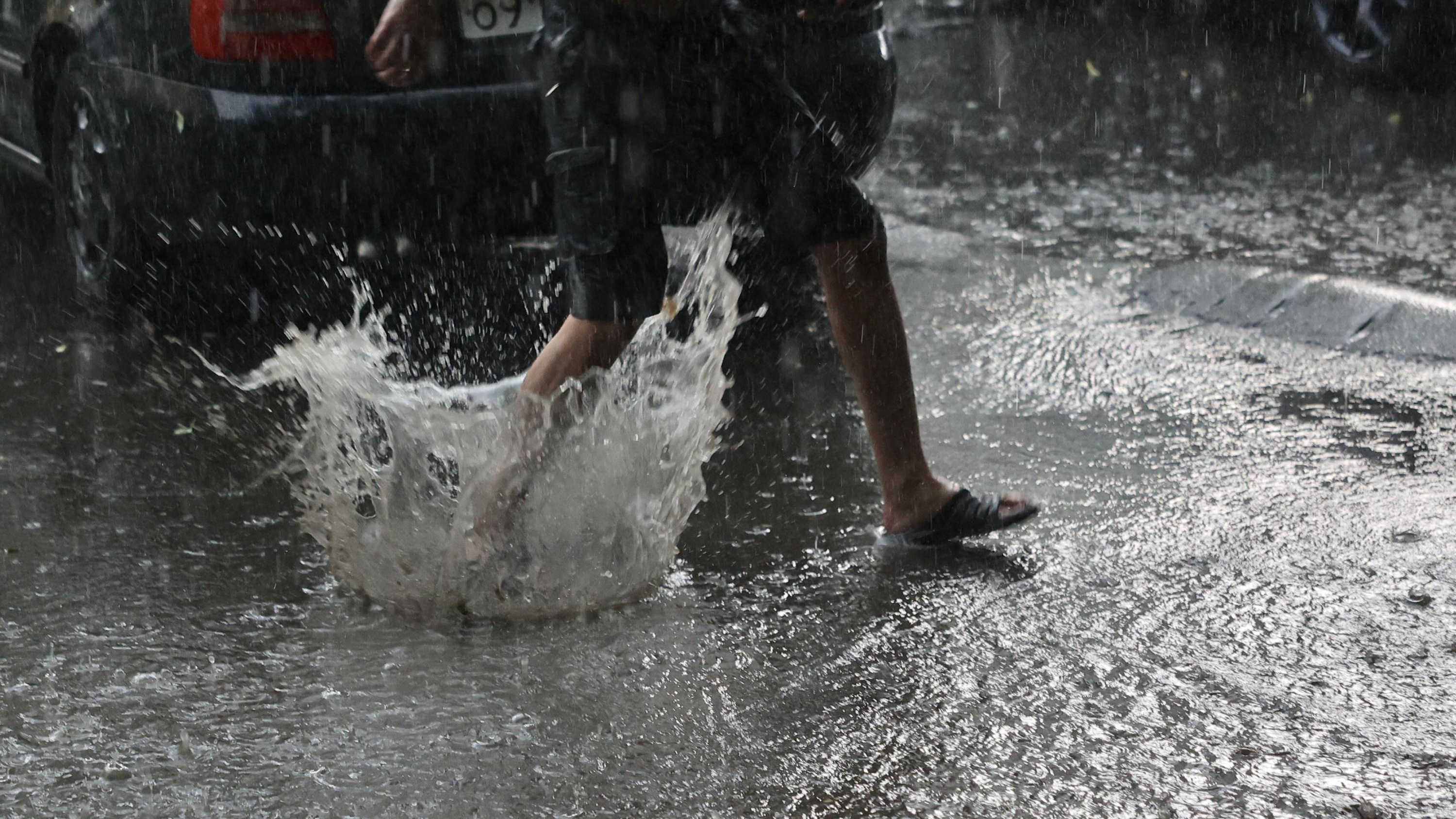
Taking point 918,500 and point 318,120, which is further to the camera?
point 318,120

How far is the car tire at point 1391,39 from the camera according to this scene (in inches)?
324

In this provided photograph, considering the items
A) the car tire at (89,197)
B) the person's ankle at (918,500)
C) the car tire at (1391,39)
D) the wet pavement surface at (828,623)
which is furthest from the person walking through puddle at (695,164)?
the car tire at (1391,39)

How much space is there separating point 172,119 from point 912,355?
7.35 feet

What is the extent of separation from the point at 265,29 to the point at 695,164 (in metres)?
1.82

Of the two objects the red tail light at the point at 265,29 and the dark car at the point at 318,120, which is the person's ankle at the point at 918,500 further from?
the red tail light at the point at 265,29

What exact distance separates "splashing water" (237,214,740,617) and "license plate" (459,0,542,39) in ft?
4.86

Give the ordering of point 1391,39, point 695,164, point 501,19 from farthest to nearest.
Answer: point 1391,39, point 501,19, point 695,164

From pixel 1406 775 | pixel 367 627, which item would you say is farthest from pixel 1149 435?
pixel 367 627

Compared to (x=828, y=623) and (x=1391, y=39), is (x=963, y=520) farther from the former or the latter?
(x=1391, y=39)

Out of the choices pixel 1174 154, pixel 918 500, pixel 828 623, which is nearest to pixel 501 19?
pixel 918 500

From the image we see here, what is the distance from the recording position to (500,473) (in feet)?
10.3

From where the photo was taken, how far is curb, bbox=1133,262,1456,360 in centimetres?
468

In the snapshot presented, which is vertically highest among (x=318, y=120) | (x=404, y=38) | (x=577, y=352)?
(x=404, y=38)

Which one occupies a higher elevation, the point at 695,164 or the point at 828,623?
the point at 695,164
